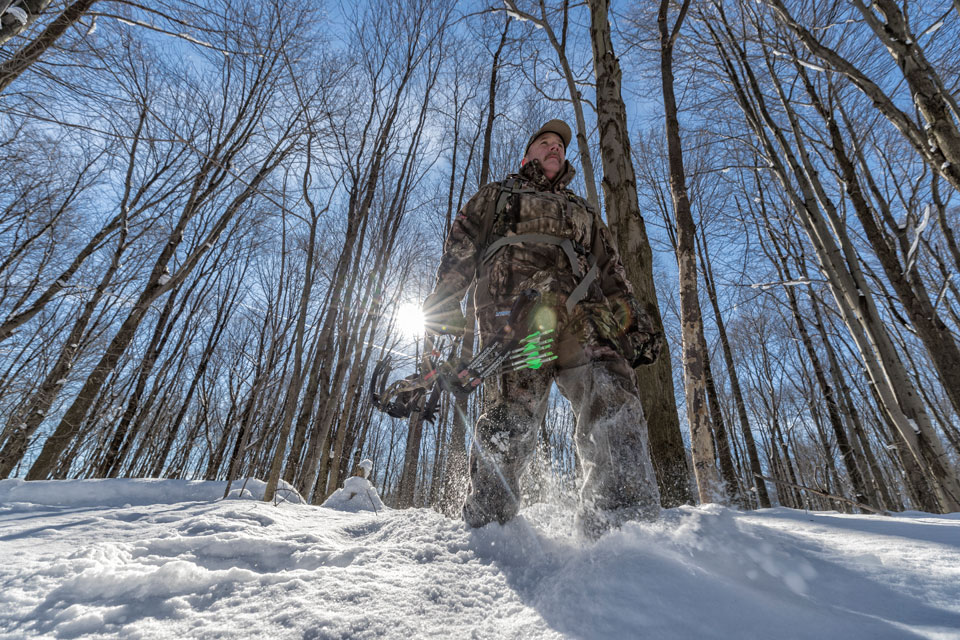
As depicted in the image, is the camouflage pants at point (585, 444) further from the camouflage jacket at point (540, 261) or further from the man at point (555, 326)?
the camouflage jacket at point (540, 261)

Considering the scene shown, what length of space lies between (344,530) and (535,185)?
239cm

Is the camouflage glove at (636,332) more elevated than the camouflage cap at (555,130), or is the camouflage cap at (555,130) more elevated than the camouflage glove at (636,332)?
the camouflage cap at (555,130)

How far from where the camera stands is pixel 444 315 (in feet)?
7.50

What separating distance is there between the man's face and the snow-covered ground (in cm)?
→ 198

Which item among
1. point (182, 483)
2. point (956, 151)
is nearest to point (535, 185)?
point (956, 151)

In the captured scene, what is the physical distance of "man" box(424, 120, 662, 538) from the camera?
1715 millimetres

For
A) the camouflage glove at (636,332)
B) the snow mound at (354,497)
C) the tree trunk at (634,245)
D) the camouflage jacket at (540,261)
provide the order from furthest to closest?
the snow mound at (354,497) < the tree trunk at (634,245) < the camouflage glove at (636,332) < the camouflage jacket at (540,261)

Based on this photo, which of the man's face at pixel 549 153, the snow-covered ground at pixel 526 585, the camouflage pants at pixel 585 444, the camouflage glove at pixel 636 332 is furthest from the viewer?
the man's face at pixel 549 153

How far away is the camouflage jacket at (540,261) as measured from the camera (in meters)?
2.08

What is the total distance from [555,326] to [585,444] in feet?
1.91

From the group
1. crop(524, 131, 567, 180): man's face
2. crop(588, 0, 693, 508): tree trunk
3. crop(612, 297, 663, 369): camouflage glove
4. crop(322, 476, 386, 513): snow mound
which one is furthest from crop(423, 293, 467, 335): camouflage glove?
crop(322, 476, 386, 513): snow mound

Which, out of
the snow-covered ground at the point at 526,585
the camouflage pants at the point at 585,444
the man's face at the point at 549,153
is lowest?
Result: the snow-covered ground at the point at 526,585

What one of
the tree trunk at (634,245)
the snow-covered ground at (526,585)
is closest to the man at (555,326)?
the snow-covered ground at (526,585)

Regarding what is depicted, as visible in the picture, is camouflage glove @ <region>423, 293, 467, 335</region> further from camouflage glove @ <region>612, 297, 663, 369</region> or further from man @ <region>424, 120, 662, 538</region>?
camouflage glove @ <region>612, 297, 663, 369</region>
